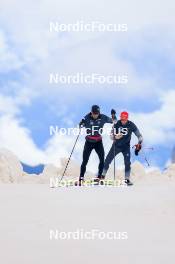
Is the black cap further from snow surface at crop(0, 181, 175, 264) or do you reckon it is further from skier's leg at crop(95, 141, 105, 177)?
snow surface at crop(0, 181, 175, 264)

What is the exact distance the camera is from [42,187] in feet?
43.9

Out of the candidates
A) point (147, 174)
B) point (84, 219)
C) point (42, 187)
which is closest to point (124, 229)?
point (84, 219)

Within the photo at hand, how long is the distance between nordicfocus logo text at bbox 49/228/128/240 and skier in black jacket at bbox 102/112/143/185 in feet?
17.6

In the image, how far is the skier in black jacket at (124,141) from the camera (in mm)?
14578

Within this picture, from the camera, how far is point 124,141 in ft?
48.4

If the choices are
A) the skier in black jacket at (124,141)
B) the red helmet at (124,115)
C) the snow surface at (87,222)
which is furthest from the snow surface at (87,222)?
the red helmet at (124,115)

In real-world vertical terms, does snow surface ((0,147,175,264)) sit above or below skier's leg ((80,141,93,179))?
below

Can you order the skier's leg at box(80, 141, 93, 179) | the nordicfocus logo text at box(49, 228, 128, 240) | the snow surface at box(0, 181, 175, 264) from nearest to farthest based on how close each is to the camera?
the snow surface at box(0, 181, 175, 264) < the nordicfocus logo text at box(49, 228, 128, 240) < the skier's leg at box(80, 141, 93, 179)

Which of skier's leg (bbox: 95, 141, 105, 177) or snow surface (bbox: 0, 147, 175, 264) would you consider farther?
skier's leg (bbox: 95, 141, 105, 177)

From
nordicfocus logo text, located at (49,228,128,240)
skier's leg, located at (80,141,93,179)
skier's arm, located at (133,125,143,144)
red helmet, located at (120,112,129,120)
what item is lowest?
nordicfocus logo text, located at (49,228,128,240)

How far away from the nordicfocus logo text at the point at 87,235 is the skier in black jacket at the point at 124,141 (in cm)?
537

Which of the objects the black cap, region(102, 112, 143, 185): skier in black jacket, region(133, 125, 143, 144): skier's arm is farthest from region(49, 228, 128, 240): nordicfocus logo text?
region(133, 125, 143, 144): skier's arm

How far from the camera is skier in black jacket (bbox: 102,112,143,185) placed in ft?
47.8

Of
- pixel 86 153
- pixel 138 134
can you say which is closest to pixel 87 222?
pixel 86 153
